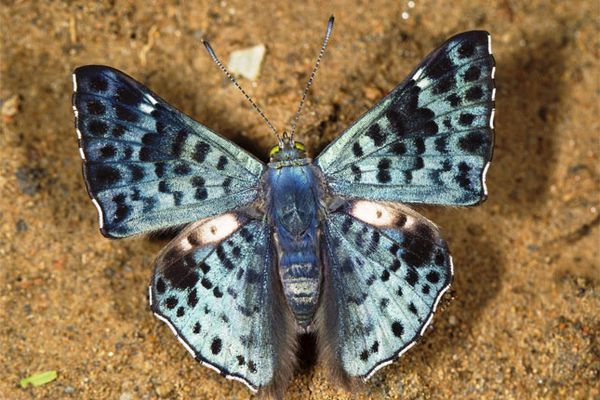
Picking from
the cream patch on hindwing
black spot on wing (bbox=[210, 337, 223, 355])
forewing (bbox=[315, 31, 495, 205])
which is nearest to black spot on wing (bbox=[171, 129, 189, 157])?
the cream patch on hindwing

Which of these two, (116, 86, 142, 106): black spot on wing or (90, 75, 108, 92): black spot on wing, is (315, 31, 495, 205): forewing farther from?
(90, 75, 108, 92): black spot on wing

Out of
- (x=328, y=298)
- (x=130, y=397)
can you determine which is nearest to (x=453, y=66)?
(x=328, y=298)

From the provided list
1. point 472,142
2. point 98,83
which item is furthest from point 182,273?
point 472,142

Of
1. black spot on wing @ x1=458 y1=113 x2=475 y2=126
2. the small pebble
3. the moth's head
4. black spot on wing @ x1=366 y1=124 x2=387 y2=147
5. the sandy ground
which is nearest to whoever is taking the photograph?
black spot on wing @ x1=458 y1=113 x2=475 y2=126

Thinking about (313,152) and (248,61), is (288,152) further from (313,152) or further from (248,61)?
(248,61)

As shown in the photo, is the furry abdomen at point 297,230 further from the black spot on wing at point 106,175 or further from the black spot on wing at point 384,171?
the black spot on wing at point 106,175

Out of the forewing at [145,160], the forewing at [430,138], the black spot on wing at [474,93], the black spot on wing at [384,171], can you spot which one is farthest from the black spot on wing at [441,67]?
the forewing at [145,160]
